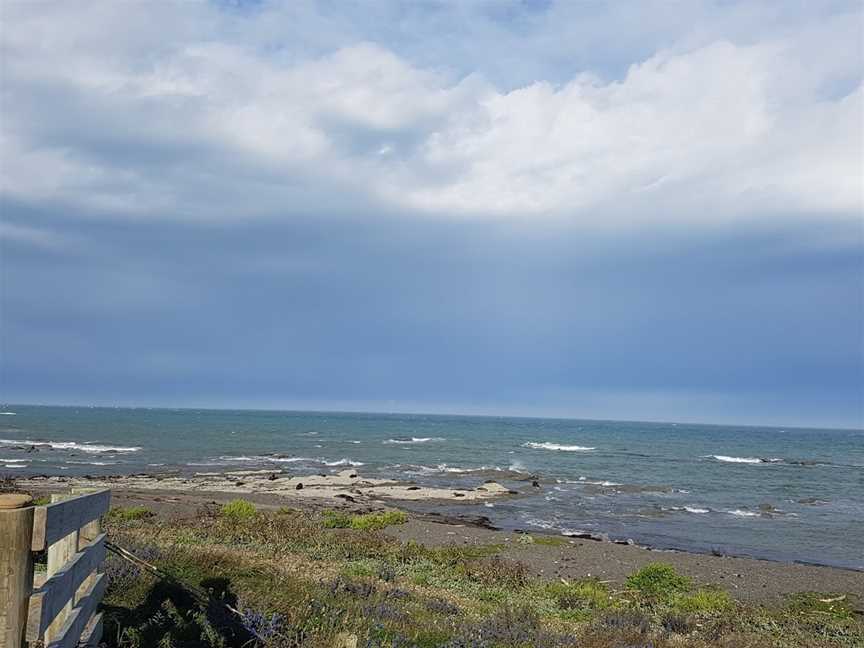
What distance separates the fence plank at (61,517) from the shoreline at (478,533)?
13.8 m

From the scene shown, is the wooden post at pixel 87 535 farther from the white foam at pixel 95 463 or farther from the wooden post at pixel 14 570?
the white foam at pixel 95 463

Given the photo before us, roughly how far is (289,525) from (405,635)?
466 inches

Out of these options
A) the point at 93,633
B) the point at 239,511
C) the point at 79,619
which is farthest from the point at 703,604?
the point at 239,511

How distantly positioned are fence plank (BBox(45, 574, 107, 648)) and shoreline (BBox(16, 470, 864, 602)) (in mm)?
12770

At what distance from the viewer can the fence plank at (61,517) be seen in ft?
13.0

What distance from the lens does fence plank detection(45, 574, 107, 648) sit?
4875 mm

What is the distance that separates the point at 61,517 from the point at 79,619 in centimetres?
156

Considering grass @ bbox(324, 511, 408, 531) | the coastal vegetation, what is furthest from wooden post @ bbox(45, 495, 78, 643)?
grass @ bbox(324, 511, 408, 531)

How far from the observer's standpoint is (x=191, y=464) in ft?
173

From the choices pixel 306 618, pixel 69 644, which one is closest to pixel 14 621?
pixel 69 644

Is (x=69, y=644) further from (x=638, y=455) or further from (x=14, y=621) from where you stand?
(x=638, y=455)

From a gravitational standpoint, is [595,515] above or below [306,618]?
below

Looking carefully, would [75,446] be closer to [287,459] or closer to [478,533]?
[287,459]

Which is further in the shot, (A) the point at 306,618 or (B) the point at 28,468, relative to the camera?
(B) the point at 28,468
